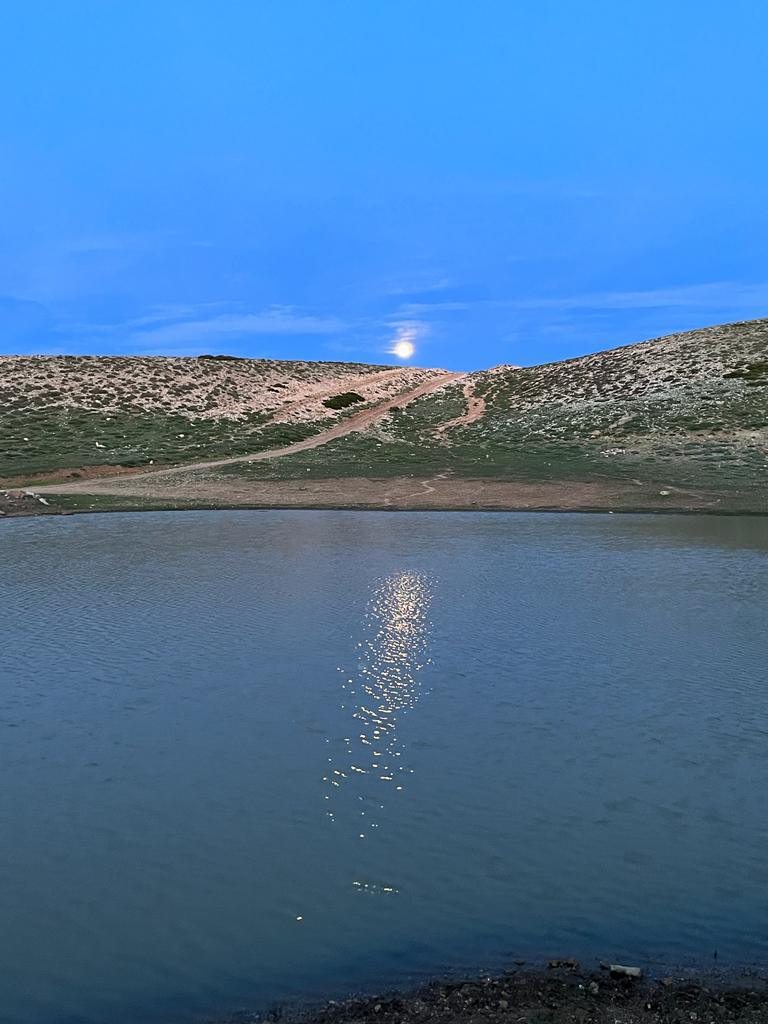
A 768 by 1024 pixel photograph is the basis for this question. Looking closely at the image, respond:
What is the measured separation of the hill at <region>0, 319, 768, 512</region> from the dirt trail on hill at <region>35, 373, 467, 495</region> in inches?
14.9

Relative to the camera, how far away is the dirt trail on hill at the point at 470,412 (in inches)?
3750

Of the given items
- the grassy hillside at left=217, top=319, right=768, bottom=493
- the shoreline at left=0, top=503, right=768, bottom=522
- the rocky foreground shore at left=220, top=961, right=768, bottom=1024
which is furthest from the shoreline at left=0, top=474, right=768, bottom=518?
the rocky foreground shore at left=220, top=961, right=768, bottom=1024

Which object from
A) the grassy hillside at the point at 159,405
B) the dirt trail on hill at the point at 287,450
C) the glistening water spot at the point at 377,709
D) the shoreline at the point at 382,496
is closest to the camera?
the glistening water spot at the point at 377,709

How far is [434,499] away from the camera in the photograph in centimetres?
5866

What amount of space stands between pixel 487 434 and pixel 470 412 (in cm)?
1451

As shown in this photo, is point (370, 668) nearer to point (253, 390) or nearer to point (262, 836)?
point (262, 836)

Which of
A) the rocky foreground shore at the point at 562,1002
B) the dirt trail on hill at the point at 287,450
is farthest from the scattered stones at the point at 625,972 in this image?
the dirt trail on hill at the point at 287,450

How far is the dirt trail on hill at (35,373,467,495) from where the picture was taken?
63528mm

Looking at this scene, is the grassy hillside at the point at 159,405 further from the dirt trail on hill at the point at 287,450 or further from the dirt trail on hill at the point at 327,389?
the dirt trail on hill at the point at 287,450

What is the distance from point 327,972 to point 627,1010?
9.42 ft

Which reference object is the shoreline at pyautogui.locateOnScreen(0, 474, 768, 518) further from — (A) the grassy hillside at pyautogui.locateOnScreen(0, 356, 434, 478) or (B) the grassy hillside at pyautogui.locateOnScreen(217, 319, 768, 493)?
(A) the grassy hillside at pyautogui.locateOnScreen(0, 356, 434, 478)

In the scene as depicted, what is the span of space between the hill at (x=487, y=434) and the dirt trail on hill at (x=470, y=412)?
338 mm

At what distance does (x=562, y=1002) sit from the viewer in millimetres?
8055

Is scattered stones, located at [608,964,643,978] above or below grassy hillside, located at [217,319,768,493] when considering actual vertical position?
below
